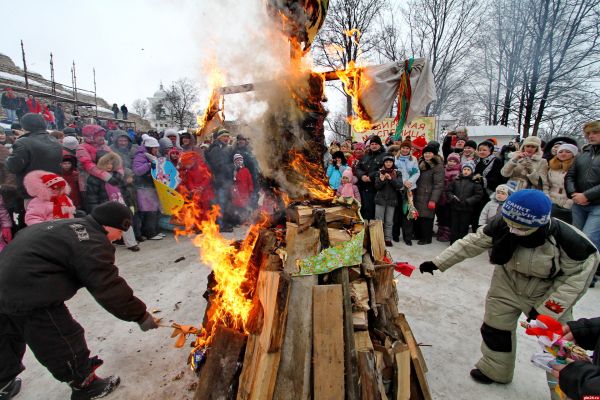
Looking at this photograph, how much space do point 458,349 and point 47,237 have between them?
4153mm

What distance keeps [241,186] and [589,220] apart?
6.74 m

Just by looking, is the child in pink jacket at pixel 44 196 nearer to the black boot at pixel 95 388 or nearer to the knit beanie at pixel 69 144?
the knit beanie at pixel 69 144

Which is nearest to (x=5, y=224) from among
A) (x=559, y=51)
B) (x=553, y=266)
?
(x=553, y=266)

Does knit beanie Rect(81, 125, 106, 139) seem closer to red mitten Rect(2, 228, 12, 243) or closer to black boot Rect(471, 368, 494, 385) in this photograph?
red mitten Rect(2, 228, 12, 243)

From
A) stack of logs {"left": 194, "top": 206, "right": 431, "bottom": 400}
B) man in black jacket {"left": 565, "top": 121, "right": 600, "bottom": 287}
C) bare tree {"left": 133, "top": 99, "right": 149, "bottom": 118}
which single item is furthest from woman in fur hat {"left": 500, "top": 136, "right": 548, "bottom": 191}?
bare tree {"left": 133, "top": 99, "right": 149, "bottom": 118}

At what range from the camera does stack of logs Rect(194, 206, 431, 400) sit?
2.23 metres

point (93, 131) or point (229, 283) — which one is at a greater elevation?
point (93, 131)

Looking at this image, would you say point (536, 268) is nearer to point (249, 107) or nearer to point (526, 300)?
point (526, 300)

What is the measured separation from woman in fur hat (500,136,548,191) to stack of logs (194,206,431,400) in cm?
448

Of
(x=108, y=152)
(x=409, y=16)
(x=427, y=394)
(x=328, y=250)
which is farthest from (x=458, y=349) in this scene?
(x=409, y=16)

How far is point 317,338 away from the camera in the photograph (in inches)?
89.7

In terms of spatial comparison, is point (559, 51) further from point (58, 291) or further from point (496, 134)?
point (58, 291)

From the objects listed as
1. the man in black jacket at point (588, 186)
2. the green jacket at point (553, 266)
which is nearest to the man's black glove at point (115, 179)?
the green jacket at point (553, 266)

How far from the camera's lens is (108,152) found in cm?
648
